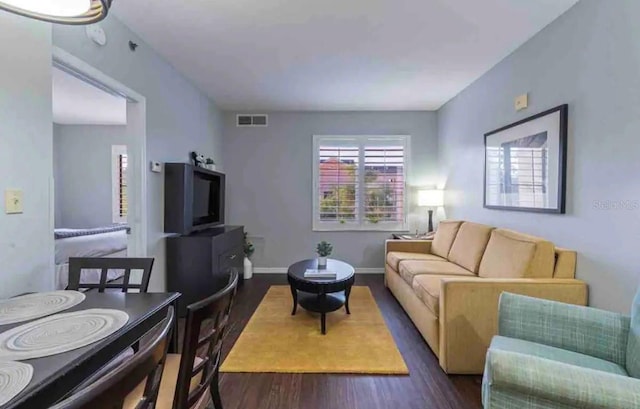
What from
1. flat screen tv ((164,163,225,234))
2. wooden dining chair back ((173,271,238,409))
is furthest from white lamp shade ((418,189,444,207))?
wooden dining chair back ((173,271,238,409))

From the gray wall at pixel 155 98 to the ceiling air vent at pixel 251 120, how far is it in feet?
2.64

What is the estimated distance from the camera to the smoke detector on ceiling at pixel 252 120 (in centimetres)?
529

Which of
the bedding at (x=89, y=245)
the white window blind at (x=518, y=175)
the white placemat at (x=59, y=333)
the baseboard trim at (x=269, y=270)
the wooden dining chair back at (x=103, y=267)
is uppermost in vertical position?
the white window blind at (x=518, y=175)

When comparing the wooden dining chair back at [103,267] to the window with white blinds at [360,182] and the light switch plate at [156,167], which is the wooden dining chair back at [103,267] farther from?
the window with white blinds at [360,182]

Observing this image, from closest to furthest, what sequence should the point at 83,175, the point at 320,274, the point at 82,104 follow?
the point at 320,274
the point at 82,104
the point at 83,175

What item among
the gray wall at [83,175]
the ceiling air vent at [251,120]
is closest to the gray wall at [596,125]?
the ceiling air vent at [251,120]

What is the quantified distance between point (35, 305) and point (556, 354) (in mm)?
2435

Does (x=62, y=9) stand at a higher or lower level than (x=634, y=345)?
higher

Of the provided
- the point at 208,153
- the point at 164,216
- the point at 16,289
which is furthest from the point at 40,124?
the point at 208,153

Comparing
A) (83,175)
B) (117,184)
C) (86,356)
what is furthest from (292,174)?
(86,356)

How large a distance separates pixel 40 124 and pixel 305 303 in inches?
98.6

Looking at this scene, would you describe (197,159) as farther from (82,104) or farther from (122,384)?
(122,384)

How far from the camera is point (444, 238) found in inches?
159

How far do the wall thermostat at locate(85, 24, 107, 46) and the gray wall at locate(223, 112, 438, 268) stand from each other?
2.89 meters
